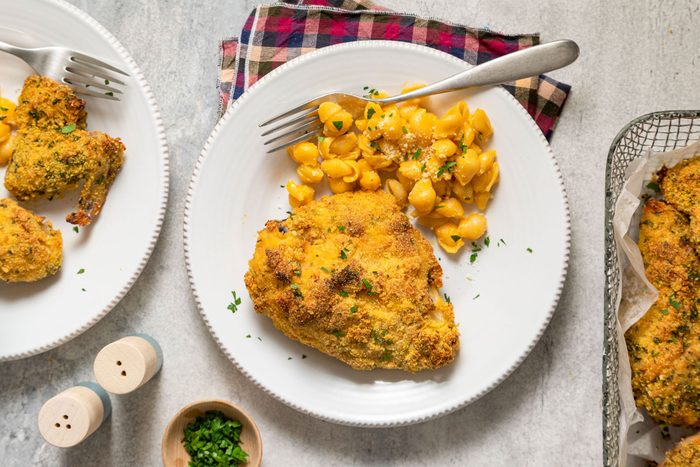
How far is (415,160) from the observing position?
2.71 metres

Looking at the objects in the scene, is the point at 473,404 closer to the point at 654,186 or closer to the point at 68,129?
the point at 654,186

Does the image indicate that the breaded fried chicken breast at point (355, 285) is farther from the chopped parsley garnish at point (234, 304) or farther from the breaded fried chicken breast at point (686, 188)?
the breaded fried chicken breast at point (686, 188)

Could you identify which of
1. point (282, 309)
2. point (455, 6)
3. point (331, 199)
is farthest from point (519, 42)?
point (282, 309)

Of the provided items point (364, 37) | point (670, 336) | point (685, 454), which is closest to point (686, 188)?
point (670, 336)

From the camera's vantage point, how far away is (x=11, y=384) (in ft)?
10.0

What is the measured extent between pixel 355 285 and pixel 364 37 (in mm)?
1093

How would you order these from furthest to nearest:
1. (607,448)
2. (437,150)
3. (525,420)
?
(525,420), (437,150), (607,448)

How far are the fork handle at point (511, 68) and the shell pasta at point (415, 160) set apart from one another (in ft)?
0.25

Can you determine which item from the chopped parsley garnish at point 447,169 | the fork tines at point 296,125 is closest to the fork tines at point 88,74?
the fork tines at point 296,125

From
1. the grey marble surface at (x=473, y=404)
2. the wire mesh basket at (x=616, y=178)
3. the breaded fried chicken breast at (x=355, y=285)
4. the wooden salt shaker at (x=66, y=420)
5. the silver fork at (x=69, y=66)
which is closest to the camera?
the wire mesh basket at (x=616, y=178)

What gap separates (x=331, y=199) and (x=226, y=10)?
3.36ft

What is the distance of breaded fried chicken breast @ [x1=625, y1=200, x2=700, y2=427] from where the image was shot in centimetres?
251

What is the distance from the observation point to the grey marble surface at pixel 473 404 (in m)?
2.92

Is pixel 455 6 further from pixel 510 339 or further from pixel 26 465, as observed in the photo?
pixel 26 465
